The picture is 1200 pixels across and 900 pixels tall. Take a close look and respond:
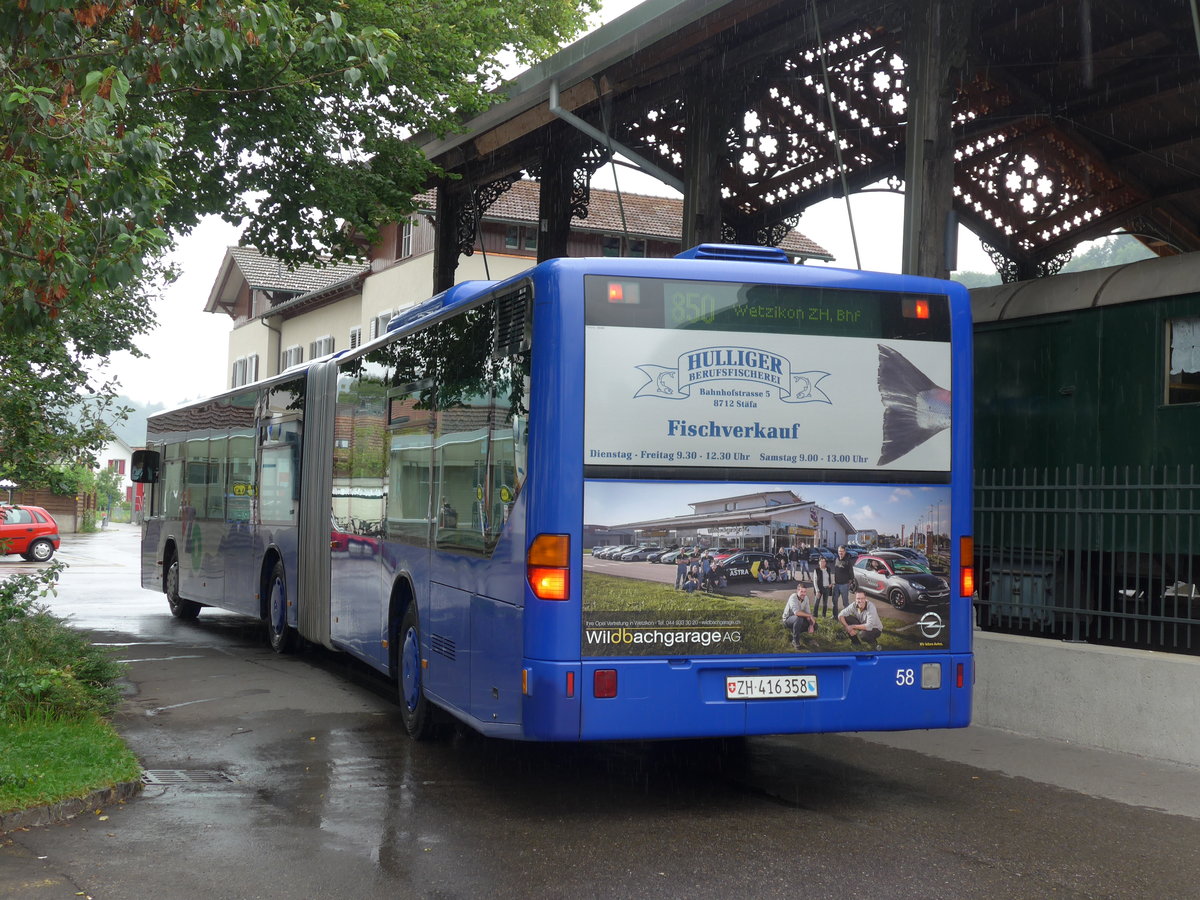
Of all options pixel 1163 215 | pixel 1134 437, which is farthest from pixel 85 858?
pixel 1163 215

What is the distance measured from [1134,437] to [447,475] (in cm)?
627

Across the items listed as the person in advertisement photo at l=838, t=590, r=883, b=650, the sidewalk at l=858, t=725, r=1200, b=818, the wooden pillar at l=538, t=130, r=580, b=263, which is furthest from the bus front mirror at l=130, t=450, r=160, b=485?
the person in advertisement photo at l=838, t=590, r=883, b=650

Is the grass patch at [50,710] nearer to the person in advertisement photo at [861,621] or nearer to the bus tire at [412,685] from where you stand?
the bus tire at [412,685]

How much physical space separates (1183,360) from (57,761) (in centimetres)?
888

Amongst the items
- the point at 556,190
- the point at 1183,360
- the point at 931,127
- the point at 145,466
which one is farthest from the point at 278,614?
the point at 1183,360

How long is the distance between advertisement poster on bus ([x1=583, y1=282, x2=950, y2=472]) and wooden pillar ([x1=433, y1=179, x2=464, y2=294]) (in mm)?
13364

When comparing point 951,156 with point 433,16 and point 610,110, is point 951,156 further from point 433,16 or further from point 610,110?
point 433,16

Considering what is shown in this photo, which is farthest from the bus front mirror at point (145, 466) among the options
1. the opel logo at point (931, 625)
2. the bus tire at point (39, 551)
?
the bus tire at point (39, 551)

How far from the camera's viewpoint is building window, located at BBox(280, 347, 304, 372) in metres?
49.7

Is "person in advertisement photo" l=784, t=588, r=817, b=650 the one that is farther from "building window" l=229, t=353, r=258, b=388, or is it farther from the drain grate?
"building window" l=229, t=353, r=258, b=388

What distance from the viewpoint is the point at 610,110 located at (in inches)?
631

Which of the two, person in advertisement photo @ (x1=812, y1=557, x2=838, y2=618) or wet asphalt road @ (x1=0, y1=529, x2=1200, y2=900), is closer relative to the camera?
wet asphalt road @ (x1=0, y1=529, x2=1200, y2=900)

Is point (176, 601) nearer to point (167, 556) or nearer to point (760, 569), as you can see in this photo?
point (167, 556)

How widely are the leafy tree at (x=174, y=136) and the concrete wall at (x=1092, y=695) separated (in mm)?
6095
